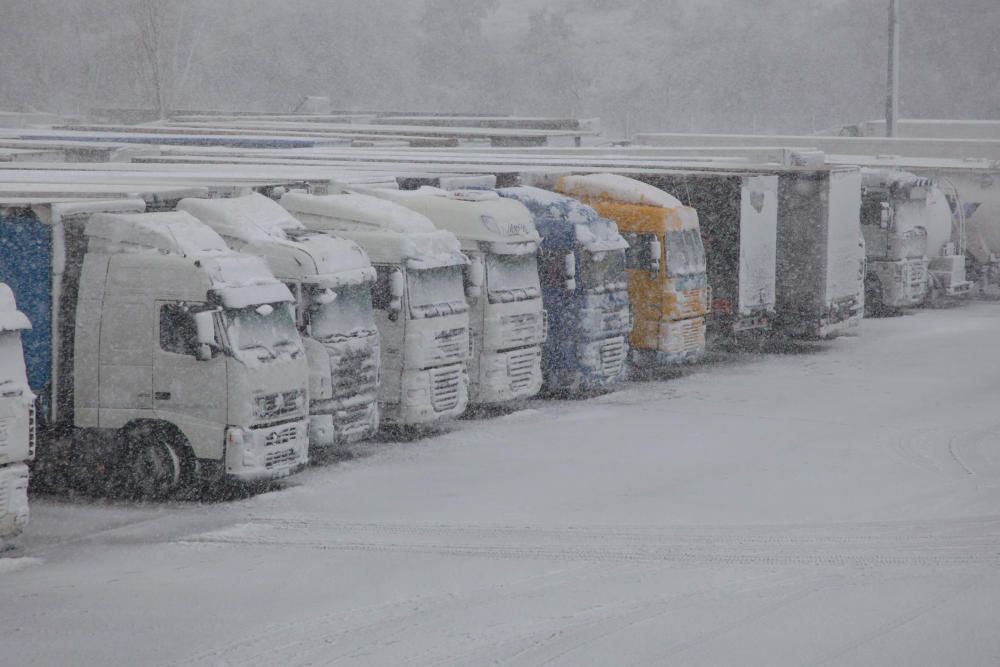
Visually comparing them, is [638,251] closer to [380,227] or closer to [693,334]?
[693,334]

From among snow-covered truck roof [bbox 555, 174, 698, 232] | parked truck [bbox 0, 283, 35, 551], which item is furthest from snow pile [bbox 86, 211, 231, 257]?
snow-covered truck roof [bbox 555, 174, 698, 232]

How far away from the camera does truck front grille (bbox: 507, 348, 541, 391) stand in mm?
20141

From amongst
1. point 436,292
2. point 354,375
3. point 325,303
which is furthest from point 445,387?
point 325,303

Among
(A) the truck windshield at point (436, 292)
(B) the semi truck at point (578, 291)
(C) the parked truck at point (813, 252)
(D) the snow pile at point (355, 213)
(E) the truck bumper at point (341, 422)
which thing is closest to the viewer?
(E) the truck bumper at point (341, 422)

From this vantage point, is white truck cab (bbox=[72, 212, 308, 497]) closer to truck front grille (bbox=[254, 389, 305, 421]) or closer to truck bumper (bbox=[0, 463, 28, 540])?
truck front grille (bbox=[254, 389, 305, 421])

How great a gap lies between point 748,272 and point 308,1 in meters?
78.7

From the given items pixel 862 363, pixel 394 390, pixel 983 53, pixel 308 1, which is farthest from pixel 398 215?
pixel 308 1

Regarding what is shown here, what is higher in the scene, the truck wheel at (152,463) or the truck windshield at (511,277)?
the truck windshield at (511,277)

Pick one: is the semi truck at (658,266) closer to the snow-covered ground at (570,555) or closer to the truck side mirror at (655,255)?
the truck side mirror at (655,255)

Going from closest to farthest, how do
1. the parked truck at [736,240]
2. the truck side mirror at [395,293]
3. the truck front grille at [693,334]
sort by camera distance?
the truck side mirror at [395,293], the truck front grille at [693,334], the parked truck at [736,240]

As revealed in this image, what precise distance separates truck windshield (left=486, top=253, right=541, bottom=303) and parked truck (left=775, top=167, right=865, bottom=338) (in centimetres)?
714

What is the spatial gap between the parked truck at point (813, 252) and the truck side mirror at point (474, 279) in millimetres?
8421

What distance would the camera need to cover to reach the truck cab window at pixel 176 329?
50.4ft

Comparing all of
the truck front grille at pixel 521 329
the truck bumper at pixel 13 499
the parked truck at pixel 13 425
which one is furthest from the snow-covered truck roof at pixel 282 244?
the truck bumper at pixel 13 499
